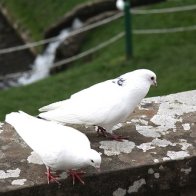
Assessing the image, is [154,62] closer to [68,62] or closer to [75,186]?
[68,62]

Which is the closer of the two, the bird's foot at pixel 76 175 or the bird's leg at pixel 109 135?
the bird's foot at pixel 76 175

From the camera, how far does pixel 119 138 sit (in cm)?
281

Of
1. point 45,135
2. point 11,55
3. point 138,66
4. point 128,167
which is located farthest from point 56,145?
point 11,55

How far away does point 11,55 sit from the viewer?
1291 cm

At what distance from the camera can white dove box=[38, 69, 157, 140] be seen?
2766mm

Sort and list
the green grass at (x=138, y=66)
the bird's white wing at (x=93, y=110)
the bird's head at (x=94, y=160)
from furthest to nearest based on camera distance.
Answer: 1. the green grass at (x=138, y=66)
2. the bird's white wing at (x=93, y=110)
3. the bird's head at (x=94, y=160)

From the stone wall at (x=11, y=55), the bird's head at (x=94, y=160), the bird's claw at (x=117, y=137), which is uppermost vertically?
the stone wall at (x=11, y=55)

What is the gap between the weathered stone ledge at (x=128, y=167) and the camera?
2.43 meters

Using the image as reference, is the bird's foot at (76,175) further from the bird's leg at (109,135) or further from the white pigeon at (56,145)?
the bird's leg at (109,135)

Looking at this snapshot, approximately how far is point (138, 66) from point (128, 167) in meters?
6.30

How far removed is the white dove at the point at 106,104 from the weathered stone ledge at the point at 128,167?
0.13 meters

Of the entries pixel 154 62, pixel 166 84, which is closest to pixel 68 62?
pixel 154 62

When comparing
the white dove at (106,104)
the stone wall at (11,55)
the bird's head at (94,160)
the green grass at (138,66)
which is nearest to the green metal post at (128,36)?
the green grass at (138,66)

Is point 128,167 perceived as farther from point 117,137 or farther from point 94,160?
point 117,137
